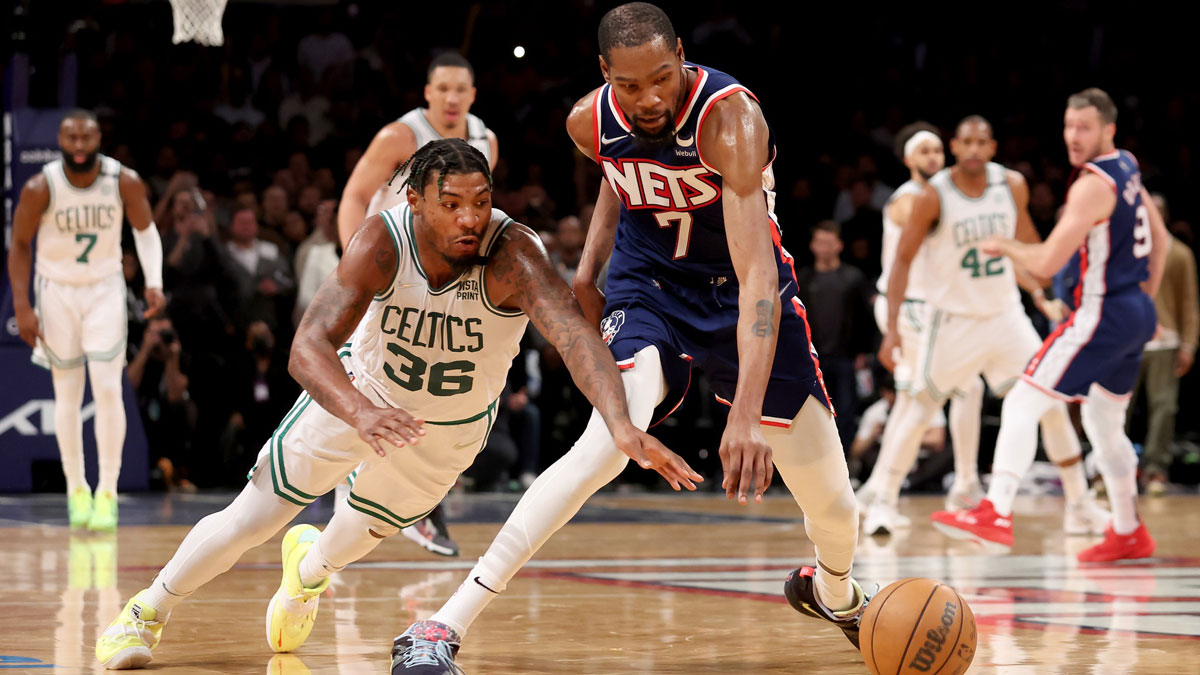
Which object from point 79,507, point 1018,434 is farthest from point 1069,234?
point 79,507

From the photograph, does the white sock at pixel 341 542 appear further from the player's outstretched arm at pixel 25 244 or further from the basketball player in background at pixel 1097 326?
the player's outstretched arm at pixel 25 244

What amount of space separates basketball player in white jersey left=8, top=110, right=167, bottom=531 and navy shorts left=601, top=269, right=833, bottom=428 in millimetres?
5441

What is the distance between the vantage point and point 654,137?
437 cm

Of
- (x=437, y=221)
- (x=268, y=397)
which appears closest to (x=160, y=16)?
(x=268, y=397)

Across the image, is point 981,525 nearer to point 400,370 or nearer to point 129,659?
point 400,370

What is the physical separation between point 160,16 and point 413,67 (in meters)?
2.46

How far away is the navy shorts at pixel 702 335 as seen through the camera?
451 cm

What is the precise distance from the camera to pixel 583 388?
4.19m

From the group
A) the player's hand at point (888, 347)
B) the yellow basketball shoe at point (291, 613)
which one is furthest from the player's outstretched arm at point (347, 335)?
the player's hand at point (888, 347)

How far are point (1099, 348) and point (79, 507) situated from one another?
18.9 ft

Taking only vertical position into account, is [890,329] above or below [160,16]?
below

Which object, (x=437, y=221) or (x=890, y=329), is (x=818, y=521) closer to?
(x=437, y=221)

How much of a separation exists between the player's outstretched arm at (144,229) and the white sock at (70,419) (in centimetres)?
60

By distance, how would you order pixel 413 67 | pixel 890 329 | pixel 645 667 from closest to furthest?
pixel 645 667 < pixel 890 329 < pixel 413 67
